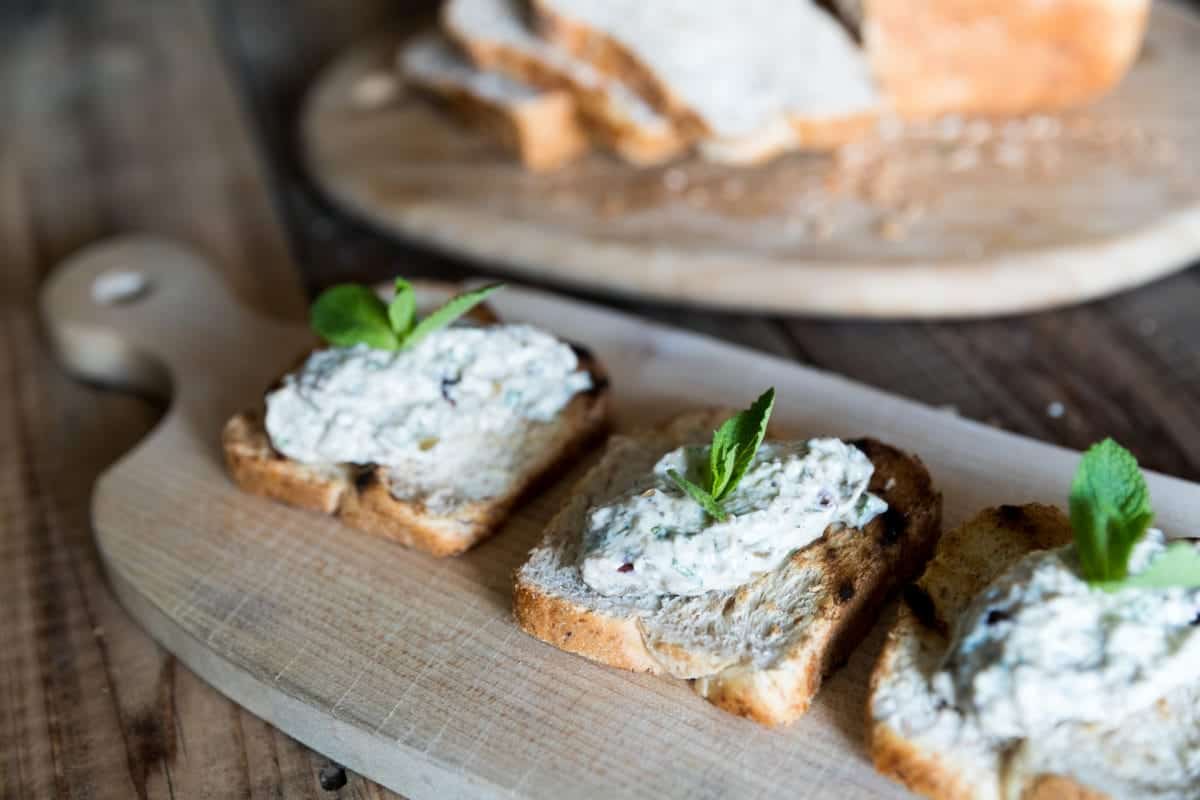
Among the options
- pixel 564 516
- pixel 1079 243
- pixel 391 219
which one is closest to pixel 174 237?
pixel 391 219

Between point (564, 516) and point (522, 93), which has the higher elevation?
point (522, 93)

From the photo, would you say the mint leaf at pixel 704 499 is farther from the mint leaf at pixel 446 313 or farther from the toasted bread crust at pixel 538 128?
the toasted bread crust at pixel 538 128

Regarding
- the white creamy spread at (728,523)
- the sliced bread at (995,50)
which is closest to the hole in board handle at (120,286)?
the white creamy spread at (728,523)

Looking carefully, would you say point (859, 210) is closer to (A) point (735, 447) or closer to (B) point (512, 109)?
(B) point (512, 109)

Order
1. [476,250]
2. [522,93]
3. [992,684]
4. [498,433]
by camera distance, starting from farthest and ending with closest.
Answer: [522,93]
[476,250]
[498,433]
[992,684]

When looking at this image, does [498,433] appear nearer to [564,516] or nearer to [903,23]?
[564,516]

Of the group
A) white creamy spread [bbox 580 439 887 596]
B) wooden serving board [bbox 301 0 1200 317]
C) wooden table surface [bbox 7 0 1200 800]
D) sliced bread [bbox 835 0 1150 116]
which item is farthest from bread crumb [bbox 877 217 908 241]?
white creamy spread [bbox 580 439 887 596]

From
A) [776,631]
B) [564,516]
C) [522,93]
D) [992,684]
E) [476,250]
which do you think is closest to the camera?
[992,684]
